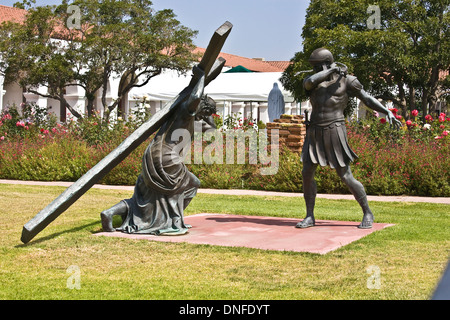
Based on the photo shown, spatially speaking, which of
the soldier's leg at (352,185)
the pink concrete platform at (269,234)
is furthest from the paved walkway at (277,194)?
the soldier's leg at (352,185)

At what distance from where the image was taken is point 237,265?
5414 millimetres

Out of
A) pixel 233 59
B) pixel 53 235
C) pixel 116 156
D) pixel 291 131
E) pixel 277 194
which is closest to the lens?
pixel 116 156

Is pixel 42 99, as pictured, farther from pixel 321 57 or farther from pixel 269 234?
pixel 269 234

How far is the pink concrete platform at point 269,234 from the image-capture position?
6.39 meters

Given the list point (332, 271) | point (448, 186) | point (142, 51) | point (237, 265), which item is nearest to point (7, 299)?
point (237, 265)

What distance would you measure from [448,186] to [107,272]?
7.89 meters

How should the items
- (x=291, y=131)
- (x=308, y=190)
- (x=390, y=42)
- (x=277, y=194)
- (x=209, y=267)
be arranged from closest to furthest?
(x=209, y=267)
(x=308, y=190)
(x=277, y=194)
(x=291, y=131)
(x=390, y=42)

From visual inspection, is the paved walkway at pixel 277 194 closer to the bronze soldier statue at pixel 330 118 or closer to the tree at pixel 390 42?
the bronze soldier statue at pixel 330 118

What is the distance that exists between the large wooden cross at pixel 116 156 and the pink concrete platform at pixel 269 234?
2.55 ft

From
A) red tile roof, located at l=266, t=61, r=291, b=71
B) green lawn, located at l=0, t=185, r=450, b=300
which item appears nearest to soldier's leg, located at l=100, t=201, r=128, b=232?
green lawn, located at l=0, t=185, r=450, b=300

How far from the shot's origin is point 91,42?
24.0m

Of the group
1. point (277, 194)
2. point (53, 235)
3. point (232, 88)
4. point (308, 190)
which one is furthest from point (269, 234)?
point (232, 88)

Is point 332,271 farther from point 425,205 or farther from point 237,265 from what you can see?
point 425,205

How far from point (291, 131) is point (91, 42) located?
43.4ft
